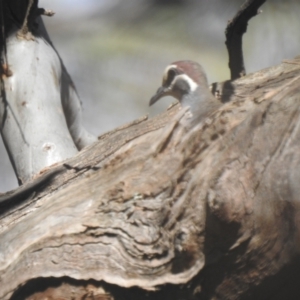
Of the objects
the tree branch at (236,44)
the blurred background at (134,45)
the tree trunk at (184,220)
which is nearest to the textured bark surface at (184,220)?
the tree trunk at (184,220)

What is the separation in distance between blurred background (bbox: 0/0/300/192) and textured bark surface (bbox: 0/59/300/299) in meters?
1.88

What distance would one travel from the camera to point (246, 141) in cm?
99

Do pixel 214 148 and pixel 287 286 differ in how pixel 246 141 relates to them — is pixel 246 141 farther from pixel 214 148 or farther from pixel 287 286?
pixel 287 286

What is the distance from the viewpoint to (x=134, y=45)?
3348mm

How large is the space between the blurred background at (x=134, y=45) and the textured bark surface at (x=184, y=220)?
188 cm

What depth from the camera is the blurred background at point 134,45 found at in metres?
2.99

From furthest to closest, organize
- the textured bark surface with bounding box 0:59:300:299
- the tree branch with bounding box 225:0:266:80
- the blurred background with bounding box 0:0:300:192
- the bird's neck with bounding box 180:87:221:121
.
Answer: the blurred background with bounding box 0:0:300:192
the tree branch with bounding box 225:0:266:80
the bird's neck with bounding box 180:87:221:121
the textured bark surface with bounding box 0:59:300:299

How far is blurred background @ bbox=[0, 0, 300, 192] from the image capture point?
2.99 meters

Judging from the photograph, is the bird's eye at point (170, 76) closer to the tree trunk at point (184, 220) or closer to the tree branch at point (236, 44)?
the tree trunk at point (184, 220)

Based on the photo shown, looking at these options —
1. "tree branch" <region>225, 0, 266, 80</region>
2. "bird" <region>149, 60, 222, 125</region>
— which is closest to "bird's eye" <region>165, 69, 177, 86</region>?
"bird" <region>149, 60, 222, 125</region>

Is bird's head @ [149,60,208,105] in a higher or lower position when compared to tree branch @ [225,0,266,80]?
lower

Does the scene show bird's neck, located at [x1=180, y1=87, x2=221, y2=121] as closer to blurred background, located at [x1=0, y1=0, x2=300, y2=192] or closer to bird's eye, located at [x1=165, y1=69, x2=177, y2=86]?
bird's eye, located at [x1=165, y1=69, x2=177, y2=86]

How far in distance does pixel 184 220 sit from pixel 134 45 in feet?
8.05

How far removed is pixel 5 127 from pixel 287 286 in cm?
110
